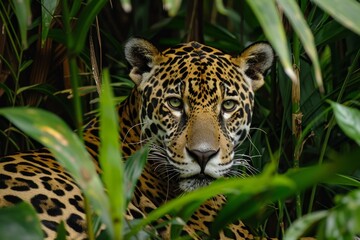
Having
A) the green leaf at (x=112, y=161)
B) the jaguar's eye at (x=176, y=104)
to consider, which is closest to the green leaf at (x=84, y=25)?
the green leaf at (x=112, y=161)

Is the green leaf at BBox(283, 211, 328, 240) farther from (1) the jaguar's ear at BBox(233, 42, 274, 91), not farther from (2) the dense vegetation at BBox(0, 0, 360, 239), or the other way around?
(1) the jaguar's ear at BBox(233, 42, 274, 91)

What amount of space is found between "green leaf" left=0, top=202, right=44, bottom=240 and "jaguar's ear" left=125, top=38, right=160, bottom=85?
7.28 ft

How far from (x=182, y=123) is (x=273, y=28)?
2.17 m

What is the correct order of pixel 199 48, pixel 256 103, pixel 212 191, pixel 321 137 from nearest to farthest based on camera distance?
pixel 212 191 < pixel 199 48 < pixel 321 137 < pixel 256 103

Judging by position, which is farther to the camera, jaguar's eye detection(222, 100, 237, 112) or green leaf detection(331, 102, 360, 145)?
jaguar's eye detection(222, 100, 237, 112)

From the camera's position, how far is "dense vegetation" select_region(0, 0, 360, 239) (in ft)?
8.25

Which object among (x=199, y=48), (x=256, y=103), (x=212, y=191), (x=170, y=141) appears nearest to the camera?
(x=212, y=191)

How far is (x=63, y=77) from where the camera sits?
17.8 feet

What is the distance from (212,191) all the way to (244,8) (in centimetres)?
363

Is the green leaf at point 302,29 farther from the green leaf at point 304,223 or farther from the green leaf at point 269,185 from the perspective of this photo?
the green leaf at point 304,223

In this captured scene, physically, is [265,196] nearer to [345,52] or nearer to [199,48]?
[199,48]

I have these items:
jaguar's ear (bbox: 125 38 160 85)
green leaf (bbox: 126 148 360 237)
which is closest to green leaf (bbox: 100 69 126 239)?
green leaf (bbox: 126 148 360 237)

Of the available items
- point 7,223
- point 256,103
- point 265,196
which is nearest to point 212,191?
point 265,196

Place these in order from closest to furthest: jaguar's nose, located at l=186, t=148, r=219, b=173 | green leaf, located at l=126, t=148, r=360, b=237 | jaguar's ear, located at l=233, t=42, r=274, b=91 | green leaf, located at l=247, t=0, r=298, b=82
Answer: green leaf, located at l=126, t=148, r=360, b=237, green leaf, located at l=247, t=0, r=298, b=82, jaguar's nose, located at l=186, t=148, r=219, b=173, jaguar's ear, located at l=233, t=42, r=274, b=91
